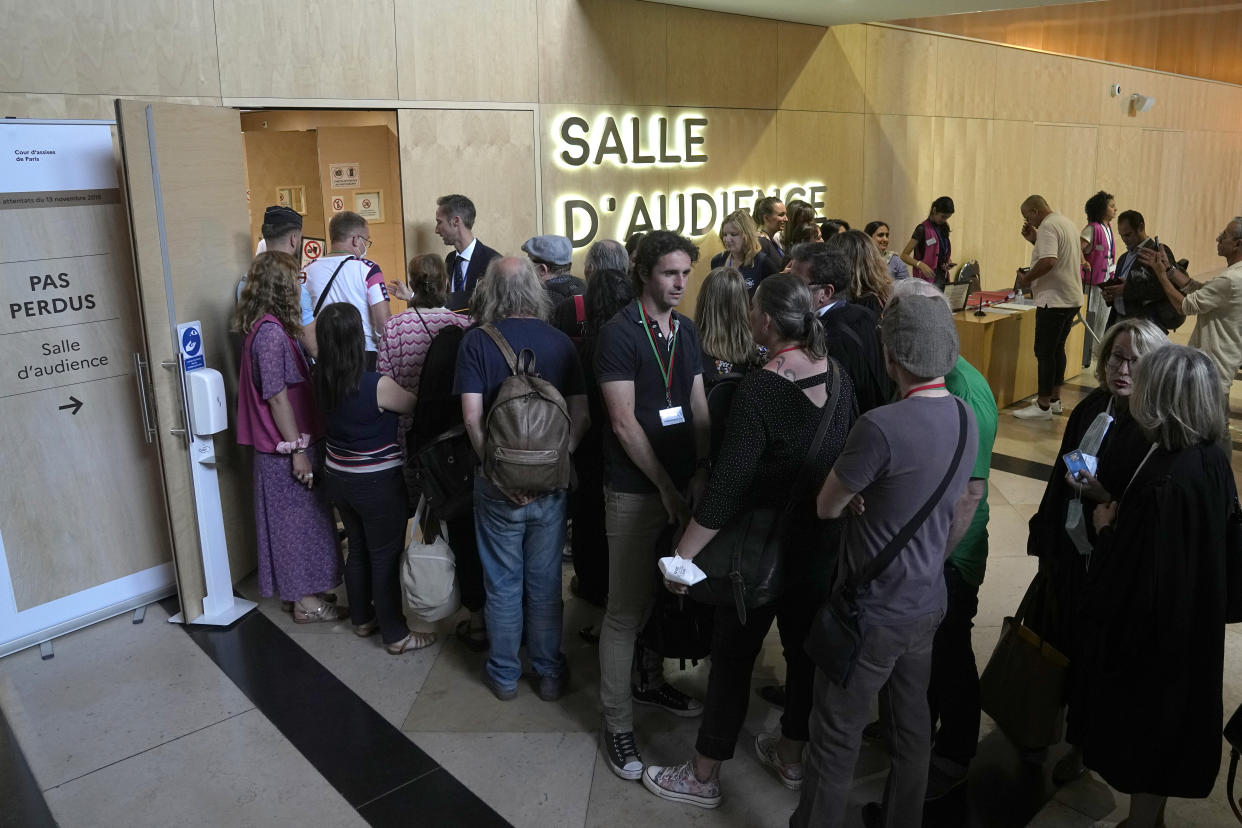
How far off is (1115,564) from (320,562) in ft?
10.3

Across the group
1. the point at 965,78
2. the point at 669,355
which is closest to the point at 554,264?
the point at 669,355

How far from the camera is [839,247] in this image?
395 centimetres

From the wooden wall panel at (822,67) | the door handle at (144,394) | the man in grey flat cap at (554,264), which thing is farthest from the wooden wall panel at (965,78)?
the door handle at (144,394)

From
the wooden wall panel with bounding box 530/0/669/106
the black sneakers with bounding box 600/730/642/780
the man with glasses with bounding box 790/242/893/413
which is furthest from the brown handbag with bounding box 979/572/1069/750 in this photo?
the wooden wall panel with bounding box 530/0/669/106

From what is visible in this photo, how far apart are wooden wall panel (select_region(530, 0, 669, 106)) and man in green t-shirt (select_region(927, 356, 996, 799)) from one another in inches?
183

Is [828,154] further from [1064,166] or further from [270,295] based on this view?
[270,295]

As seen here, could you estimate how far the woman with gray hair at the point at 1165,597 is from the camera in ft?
7.64

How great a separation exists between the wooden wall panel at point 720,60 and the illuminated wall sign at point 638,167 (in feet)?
0.79

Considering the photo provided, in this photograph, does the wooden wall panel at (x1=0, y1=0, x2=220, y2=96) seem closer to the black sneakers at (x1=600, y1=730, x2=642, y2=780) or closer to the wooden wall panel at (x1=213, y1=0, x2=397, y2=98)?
the wooden wall panel at (x1=213, y1=0, x2=397, y2=98)

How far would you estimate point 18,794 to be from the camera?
3062mm

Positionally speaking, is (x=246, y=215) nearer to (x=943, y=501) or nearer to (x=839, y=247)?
(x=839, y=247)

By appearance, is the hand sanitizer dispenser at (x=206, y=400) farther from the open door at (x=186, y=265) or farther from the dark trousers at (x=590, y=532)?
the dark trousers at (x=590, y=532)

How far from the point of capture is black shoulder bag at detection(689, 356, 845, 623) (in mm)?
2482

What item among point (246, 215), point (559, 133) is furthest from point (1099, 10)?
point (246, 215)
